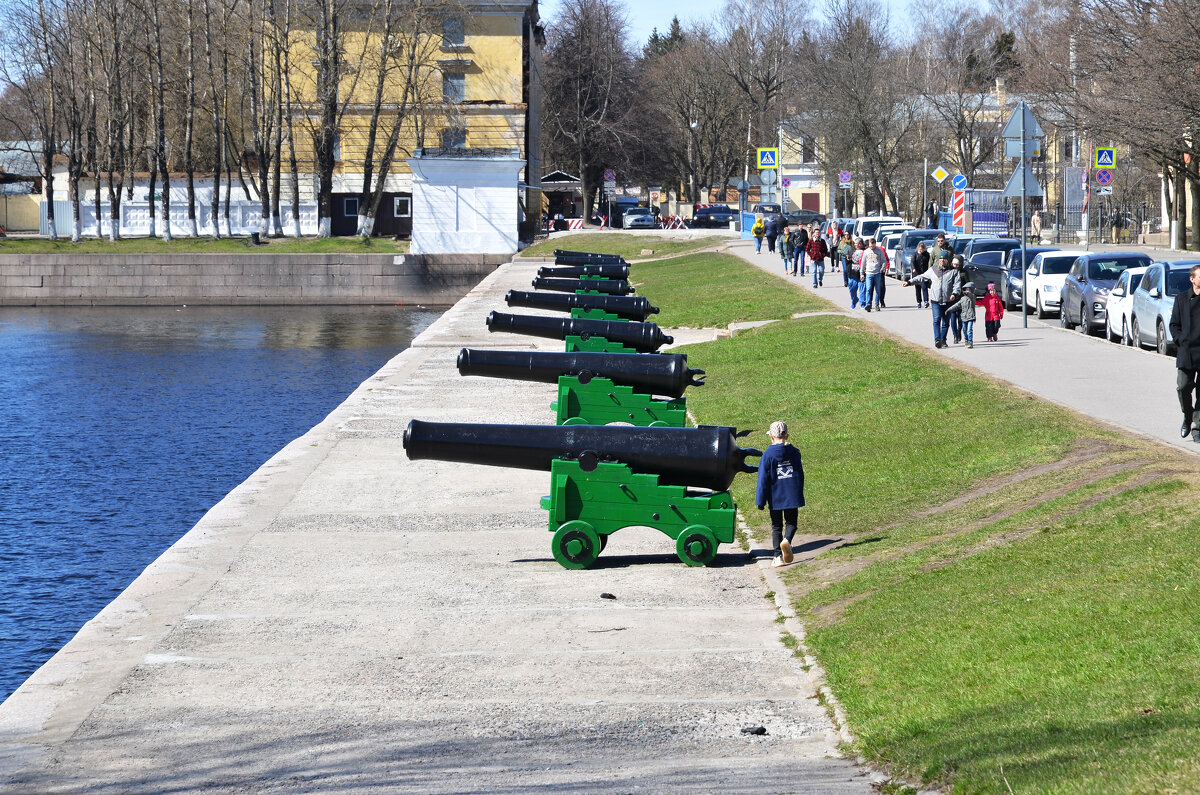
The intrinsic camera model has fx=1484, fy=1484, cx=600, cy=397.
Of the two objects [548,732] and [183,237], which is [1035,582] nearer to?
[548,732]

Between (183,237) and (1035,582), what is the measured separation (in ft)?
204

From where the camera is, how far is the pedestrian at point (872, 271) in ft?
97.1

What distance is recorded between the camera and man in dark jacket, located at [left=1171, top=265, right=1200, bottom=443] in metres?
12.7

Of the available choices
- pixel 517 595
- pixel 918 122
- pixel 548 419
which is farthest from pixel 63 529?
pixel 918 122

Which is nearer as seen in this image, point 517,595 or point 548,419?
point 517,595

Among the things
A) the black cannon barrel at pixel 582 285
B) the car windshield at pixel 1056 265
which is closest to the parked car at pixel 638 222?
the black cannon barrel at pixel 582 285

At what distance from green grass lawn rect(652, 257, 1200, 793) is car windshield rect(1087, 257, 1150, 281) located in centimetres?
1124

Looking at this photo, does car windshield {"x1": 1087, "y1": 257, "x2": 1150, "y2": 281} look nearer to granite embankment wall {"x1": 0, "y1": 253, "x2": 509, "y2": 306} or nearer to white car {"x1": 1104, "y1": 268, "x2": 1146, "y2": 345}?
white car {"x1": 1104, "y1": 268, "x2": 1146, "y2": 345}

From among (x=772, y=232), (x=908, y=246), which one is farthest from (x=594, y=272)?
(x=772, y=232)

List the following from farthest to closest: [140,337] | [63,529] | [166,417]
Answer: [140,337], [166,417], [63,529]

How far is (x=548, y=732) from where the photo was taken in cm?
709

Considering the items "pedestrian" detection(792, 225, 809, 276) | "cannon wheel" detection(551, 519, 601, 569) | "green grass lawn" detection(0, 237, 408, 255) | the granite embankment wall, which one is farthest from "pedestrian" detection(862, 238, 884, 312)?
"green grass lawn" detection(0, 237, 408, 255)

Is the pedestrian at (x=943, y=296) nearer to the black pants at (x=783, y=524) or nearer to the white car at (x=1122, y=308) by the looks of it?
the white car at (x=1122, y=308)

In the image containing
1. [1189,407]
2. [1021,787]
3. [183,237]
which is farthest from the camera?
[183,237]
